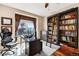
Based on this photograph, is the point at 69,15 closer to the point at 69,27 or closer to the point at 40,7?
the point at 69,27

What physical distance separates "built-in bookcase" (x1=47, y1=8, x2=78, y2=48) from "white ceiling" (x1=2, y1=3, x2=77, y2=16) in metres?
Result: 0.10

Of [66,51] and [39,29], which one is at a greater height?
[39,29]

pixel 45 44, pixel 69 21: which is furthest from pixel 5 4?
pixel 69 21

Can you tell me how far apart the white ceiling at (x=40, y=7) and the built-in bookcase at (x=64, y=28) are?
4.1 inches

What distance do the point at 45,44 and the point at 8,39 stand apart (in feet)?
2.16

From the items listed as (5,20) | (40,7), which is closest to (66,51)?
(40,7)

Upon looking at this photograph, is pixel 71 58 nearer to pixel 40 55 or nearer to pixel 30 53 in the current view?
pixel 40 55

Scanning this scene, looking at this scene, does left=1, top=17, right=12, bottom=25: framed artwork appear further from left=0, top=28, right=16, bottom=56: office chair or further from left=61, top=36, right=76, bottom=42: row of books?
left=61, top=36, right=76, bottom=42: row of books

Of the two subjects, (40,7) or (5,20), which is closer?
(5,20)

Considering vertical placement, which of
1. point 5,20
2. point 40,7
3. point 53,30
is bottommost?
point 53,30

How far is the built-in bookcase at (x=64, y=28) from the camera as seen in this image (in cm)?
211

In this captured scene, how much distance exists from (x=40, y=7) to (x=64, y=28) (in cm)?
56

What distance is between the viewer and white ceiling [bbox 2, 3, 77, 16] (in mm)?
2166

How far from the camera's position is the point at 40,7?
7.29 ft
